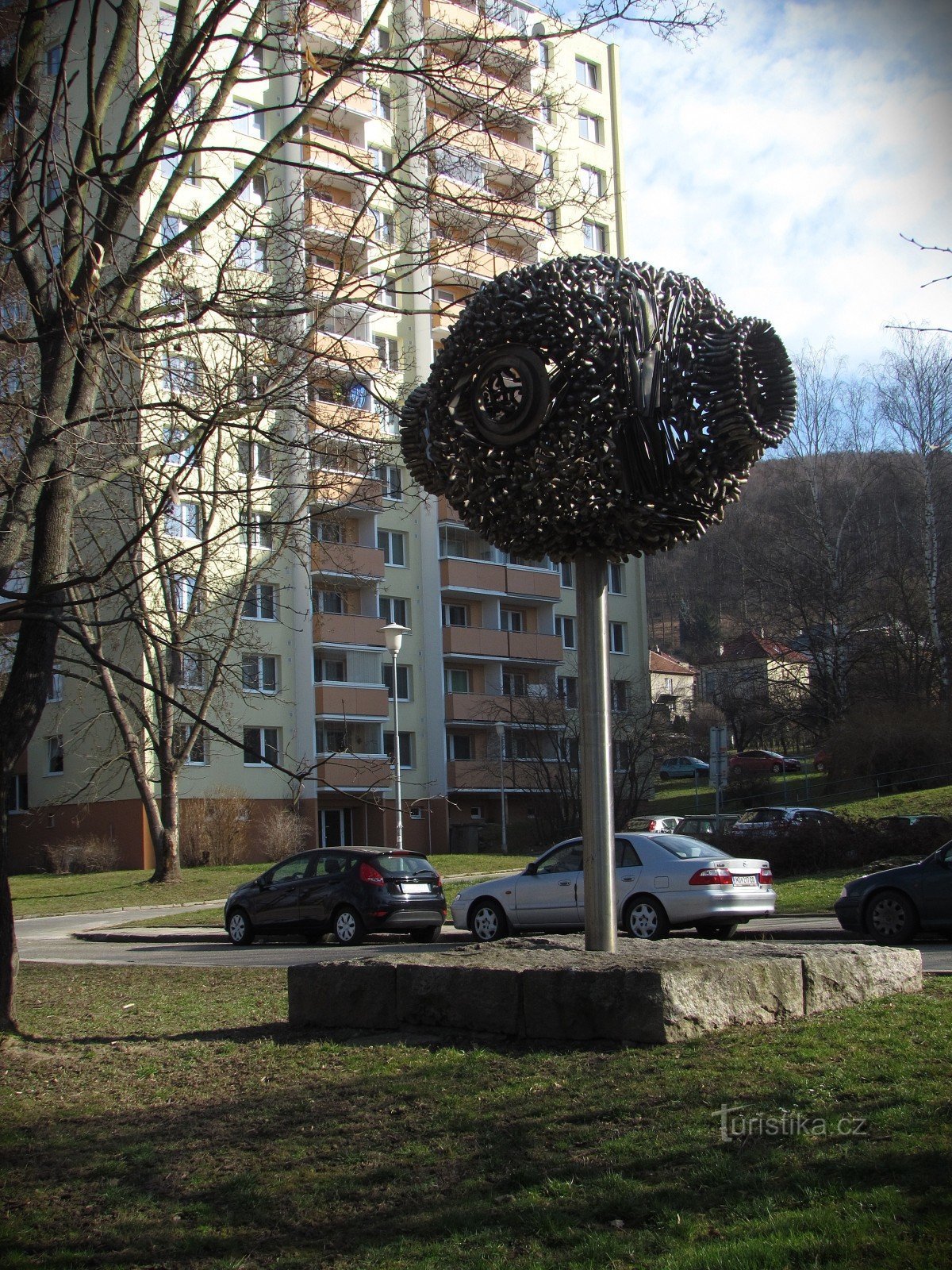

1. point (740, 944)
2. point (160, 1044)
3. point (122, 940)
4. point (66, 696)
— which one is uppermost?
point (66, 696)

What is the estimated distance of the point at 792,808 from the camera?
30.3 meters

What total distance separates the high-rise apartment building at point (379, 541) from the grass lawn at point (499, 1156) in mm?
2074

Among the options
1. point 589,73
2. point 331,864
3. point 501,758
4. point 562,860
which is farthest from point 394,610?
point 562,860

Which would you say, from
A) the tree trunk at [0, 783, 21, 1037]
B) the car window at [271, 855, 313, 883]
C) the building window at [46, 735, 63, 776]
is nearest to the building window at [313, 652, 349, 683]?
the building window at [46, 735, 63, 776]

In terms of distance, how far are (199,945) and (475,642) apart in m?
28.1

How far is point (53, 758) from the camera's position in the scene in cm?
4338

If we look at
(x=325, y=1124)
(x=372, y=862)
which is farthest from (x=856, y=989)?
(x=372, y=862)

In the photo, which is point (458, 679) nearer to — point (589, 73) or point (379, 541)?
point (379, 541)

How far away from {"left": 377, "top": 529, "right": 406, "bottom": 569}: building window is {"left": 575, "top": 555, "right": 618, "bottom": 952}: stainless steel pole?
3804cm

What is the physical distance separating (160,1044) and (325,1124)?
119 inches

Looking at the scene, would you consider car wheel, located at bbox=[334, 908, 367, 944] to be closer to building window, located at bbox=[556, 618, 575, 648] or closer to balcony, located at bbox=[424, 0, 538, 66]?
balcony, located at bbox=[424, 0, 538, 66]

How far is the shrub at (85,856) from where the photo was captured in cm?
3912

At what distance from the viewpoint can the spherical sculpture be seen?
746cm

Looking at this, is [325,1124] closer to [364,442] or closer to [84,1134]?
[84,1134]
